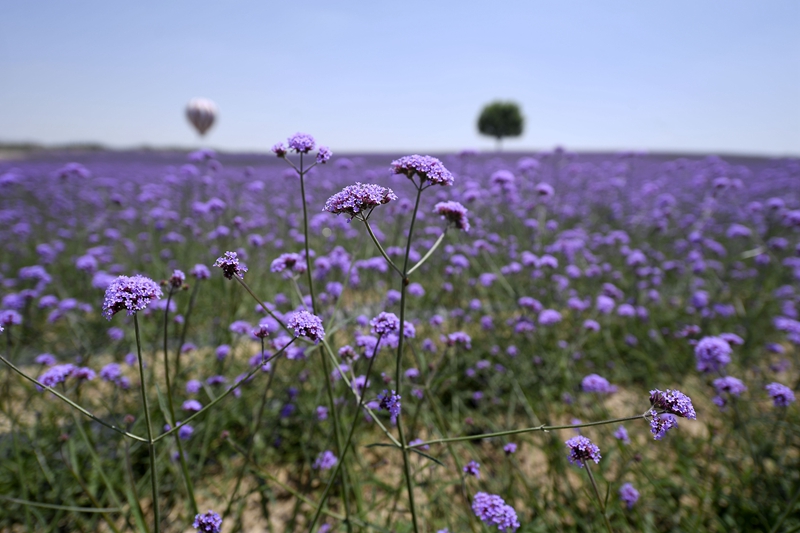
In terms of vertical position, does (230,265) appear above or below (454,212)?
below

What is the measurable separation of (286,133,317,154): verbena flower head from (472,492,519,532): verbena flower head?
146cm

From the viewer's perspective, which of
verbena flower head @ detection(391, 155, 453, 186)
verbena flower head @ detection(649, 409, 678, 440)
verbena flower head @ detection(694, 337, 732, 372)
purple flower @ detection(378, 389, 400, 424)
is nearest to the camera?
verbena flower head @ detection(649, 409, 678, 440)

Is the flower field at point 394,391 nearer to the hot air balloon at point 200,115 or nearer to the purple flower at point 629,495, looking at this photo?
the purple flower at point 629,495

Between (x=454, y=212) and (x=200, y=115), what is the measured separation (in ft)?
109

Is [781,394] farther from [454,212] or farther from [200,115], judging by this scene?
[200,115]

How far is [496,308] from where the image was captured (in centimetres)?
422

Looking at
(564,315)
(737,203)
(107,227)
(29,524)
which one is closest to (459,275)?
(564,315)

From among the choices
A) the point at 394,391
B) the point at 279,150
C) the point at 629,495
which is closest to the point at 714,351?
the point at 629,495

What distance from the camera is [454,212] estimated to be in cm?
161

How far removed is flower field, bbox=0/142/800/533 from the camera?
1.55 meters

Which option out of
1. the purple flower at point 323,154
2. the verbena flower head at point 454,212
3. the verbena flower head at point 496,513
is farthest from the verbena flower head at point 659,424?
the purple flower at point 323,154

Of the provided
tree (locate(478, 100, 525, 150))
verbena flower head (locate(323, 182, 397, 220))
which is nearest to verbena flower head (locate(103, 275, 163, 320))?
verbena flower head (locate(323, 182, 397, 220))

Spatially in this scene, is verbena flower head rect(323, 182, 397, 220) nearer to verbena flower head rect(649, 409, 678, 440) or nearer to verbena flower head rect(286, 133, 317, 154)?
verbena flower head rect(286, 133, 317, 154)

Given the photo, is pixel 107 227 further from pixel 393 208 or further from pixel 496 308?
pixel 496 308
